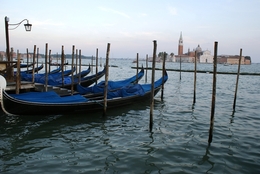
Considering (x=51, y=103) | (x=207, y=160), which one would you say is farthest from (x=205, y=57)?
(x=207, y=160)

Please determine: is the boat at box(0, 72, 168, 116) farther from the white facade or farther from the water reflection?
the white facade

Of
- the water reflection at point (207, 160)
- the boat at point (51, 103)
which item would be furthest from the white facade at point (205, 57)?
the water reflection at point (207, 160)

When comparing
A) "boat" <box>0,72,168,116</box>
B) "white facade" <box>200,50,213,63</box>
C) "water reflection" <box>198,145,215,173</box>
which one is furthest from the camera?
"white facade" <box>200,50,213,63</box>

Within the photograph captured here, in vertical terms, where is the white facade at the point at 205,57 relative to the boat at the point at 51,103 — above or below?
above

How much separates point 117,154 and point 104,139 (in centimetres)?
85

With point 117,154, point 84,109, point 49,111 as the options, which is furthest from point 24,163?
point 84,109

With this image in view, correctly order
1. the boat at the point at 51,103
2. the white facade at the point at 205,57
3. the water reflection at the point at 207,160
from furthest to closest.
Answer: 1. the white facade at the point at 205,57
2. the boat at the point at 51,103
3. the water reflection at the point at 207,160

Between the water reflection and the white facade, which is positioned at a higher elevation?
the white facade

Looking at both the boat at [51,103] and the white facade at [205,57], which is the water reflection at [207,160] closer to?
the boat at [51,103]

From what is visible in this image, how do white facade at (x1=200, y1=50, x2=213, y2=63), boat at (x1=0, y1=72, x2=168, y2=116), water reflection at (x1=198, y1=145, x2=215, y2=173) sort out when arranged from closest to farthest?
water reflection at (x1=198, y1=145, x2=215, y2=173) < boat at (x1=0, y1=72, x2=168, y2=116) < white facade at (x1=200, y1=50, x2=213, y2=63)

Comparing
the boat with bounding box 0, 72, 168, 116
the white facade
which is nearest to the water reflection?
the boat with bounding box 0, 72, 168, 116

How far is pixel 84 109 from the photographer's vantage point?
6953 millimetres

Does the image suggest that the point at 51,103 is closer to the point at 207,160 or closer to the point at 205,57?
the point at 207,160

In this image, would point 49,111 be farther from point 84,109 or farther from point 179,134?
point 179,134
